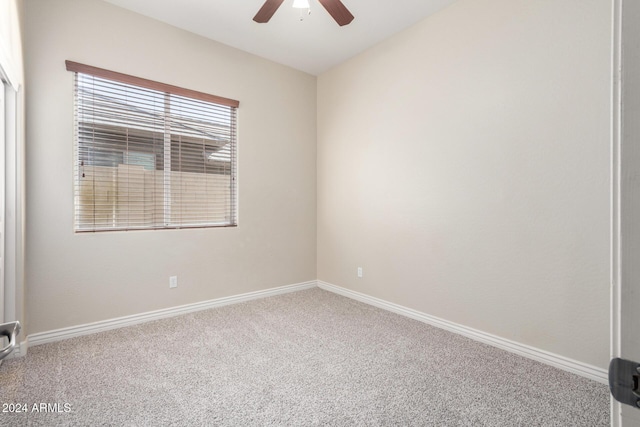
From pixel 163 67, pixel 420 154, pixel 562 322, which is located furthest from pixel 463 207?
pixel 163 67

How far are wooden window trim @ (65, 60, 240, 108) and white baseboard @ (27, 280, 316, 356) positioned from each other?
7.01ft

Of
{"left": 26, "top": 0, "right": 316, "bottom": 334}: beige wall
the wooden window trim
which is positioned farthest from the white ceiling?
the wooden window trim

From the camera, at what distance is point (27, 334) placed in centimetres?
241

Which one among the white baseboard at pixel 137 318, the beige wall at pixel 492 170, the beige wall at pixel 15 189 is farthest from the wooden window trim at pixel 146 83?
the white baseboard at pixel 137 318

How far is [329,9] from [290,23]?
922mm

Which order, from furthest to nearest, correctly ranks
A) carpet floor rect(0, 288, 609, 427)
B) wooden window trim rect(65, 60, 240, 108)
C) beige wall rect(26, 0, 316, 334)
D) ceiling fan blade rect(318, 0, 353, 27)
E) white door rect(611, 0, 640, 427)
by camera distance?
wooden window trim rect(65, 60, 240, 108) → beige wall rect(26, 0, 316, 334) → ceiling fan blade rect(318, 0, 353, 27) → carpet floor rect(0, 288, 609, 427) → white door rect(611, 0, 640, 427)

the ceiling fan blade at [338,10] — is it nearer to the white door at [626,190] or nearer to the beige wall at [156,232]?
the beige wall at [156,232]

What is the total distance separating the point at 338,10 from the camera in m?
2.24

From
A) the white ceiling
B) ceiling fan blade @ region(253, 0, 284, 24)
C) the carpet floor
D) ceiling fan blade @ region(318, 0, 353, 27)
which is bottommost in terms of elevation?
the carpet floor

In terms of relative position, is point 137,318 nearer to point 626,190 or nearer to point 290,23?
point 290,23

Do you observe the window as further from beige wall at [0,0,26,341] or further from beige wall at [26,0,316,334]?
beige wall at [0,0,26,341]

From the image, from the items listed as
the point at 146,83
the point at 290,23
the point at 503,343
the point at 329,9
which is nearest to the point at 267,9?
the point at 329,9

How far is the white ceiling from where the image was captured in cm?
275

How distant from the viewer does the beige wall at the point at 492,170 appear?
2041 mm
